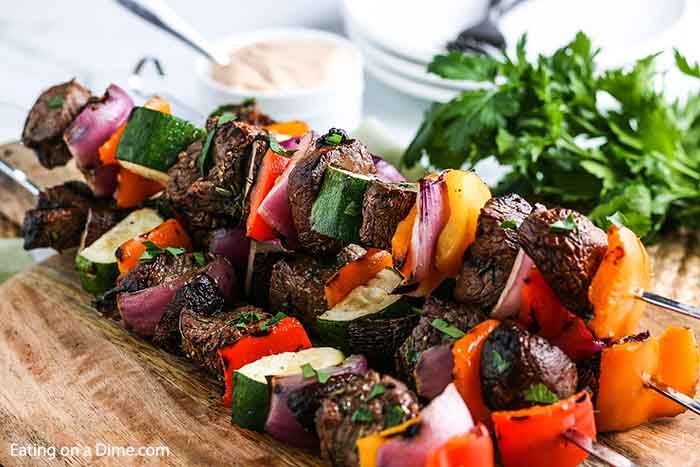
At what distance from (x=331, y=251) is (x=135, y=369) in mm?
976

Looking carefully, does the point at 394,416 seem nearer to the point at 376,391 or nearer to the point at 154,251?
the point at 376,391

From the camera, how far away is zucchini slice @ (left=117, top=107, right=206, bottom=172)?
434 centimetres

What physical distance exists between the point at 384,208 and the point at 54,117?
7.00ft

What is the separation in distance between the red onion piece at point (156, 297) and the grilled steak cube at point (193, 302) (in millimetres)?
36

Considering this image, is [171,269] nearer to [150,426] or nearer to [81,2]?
[150,426]

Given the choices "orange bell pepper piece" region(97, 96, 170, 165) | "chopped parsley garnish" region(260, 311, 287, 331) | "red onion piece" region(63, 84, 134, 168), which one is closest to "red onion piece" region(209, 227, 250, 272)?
"chopped parsley garnish" region(260, 311, 287, 331)

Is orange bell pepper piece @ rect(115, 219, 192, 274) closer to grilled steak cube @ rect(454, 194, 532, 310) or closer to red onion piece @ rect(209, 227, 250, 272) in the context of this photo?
red onion piece @ rect(209, 227, 250, 272)

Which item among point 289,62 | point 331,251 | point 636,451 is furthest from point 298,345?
point 289,62

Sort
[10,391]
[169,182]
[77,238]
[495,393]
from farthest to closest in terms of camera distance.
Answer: [77,238] < [169,182] < [10,391] < [495,393]

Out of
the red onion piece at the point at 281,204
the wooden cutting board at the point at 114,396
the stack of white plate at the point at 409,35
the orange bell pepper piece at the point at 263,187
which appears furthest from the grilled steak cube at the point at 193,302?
the stack of white plate at the point at 409,35

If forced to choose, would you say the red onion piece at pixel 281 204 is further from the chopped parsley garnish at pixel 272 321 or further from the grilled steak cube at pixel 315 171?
the chopped parsley garnish at pixel 272 321

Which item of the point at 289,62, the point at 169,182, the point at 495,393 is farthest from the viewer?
the point at 289,62

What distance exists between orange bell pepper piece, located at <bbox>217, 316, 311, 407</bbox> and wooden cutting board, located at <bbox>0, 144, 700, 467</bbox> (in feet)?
0.67

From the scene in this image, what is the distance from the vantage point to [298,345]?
3.66 meters
